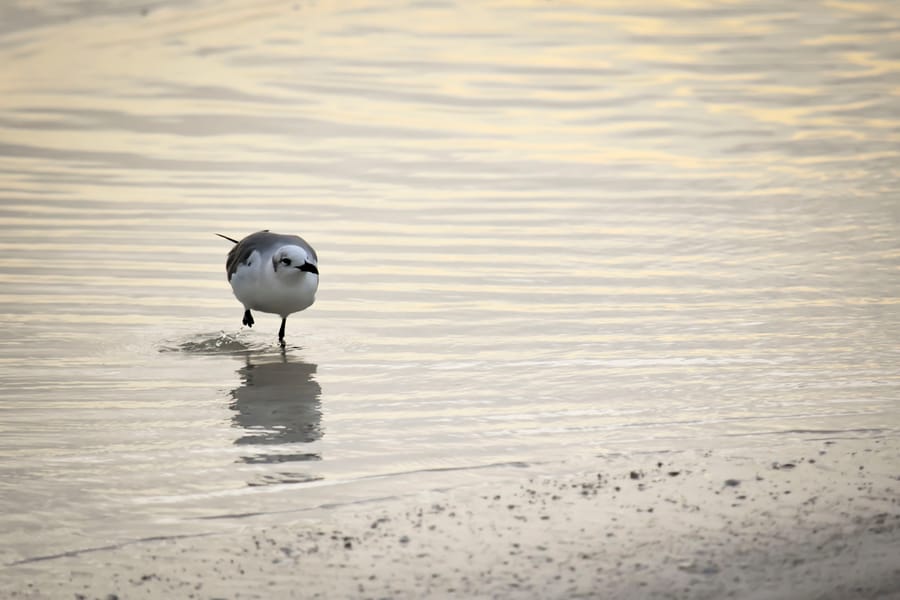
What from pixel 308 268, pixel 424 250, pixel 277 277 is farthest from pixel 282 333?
pixel 424 250

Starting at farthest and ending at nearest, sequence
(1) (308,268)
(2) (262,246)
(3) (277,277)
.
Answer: (2) (262,246)
(3) (277,277)
(1) (308,268)

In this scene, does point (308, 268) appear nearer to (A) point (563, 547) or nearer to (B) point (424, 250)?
(B) point (424, 250)

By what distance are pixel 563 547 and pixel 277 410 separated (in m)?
2.88

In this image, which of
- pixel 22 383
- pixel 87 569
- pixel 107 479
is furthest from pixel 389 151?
pixel 87 569

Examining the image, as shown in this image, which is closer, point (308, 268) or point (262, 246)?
point (308, 268)

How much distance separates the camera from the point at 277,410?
27.9 feet

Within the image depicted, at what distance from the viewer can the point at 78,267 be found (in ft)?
38.9

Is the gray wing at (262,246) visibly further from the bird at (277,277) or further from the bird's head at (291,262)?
the bird's head at (291,262)

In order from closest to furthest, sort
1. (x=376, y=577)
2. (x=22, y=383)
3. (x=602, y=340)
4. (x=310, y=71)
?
(x=376, y=577)
(x=22, y=383)
(x=602, y=340)
(x=310, y=71)

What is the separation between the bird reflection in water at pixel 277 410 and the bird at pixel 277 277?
475 mm

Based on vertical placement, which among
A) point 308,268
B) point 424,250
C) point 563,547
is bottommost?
point 563,547

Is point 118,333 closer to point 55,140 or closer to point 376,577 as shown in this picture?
point 376,577

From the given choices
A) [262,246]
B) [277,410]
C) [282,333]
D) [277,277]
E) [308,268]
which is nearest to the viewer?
[277,410]

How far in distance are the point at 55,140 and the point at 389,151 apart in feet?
12.2
